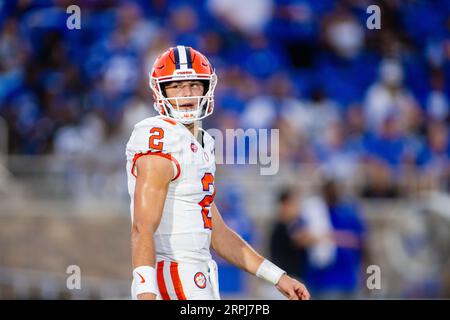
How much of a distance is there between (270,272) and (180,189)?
71cm

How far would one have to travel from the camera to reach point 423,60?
42.8 ft

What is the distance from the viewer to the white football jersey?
4.46m

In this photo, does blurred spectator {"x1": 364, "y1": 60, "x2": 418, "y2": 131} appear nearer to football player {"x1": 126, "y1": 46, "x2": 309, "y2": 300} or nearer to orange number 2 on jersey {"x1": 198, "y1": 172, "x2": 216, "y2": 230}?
football player {"x1": 126, "y1": 46, "x2": 309, "y2": 300}

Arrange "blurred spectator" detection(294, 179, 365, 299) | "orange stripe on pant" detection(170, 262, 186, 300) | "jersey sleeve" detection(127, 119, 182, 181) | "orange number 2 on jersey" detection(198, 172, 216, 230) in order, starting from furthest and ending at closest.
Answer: "blurred spectator" detection(294, 179, 365, 299)
"orange number 2 on jersey" detection(198, 172, 216, 230)
"orange stripe on pant" detection(170, 262, 186, 300)
"jersey sleeve" detection(127, 119, 182, 181)

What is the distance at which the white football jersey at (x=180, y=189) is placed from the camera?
176 inches

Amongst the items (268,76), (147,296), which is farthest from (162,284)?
(268,76)

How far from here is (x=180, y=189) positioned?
A: 4551mm

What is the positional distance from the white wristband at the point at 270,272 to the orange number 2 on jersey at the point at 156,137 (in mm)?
940

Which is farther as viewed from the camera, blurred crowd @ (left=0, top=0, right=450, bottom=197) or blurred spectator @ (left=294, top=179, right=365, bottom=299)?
blurred crowd @ (left=0, top=0, right=450, bottom=197)

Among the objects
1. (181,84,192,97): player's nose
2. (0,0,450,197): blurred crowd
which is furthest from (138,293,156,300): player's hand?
(0,0,450,197): blurred crowd

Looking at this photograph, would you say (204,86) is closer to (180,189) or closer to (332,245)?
(180,189)

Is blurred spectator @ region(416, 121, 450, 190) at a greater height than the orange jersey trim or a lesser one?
greater

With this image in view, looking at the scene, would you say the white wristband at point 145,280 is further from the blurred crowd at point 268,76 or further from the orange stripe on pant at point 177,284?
the blurred crowd at point 268,76
